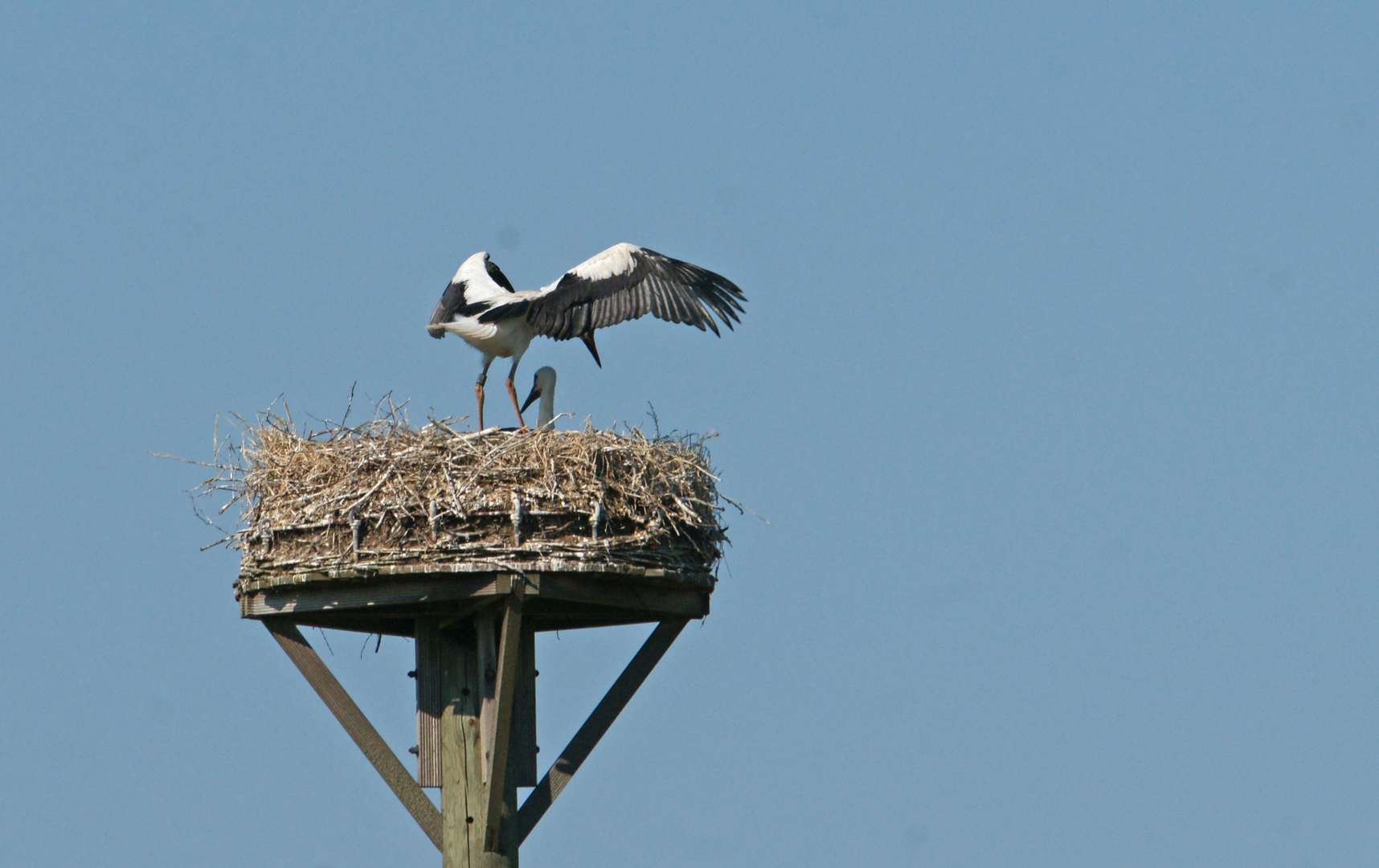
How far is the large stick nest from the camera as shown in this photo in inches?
274

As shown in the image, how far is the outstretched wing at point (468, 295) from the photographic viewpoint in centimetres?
896

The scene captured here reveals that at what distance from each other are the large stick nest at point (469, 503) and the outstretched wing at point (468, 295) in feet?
4.62

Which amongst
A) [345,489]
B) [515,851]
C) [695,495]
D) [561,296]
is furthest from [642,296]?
[515,851]

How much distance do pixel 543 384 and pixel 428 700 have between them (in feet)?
7.63

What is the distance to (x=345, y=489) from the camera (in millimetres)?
7203

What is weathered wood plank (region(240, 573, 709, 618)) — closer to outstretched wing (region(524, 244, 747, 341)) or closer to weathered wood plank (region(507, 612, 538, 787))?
weathered wood plank (region(507, 612, 538, 787))

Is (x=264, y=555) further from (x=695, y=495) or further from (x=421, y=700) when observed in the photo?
(x=695, y=495)

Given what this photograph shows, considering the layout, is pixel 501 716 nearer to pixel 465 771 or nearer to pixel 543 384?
pixel 465 771

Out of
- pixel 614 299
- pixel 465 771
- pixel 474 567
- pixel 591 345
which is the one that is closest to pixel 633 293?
pixel 614 299

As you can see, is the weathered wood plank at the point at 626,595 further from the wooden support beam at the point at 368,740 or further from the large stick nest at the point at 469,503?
the wooden support beam at the point at 368,740

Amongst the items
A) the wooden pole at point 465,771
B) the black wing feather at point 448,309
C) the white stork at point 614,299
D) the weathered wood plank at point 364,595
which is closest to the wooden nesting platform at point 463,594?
the weathered wood plank at point 364,595

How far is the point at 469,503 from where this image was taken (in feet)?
22.9

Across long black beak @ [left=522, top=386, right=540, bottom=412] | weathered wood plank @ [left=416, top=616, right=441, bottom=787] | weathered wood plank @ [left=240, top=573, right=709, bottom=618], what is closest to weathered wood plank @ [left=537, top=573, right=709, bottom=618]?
weathered wood plank @ [left=240, top=573, right=709, bottom=618]

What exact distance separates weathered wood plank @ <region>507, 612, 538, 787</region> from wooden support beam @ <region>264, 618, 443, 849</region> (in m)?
0.47
